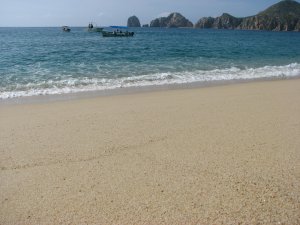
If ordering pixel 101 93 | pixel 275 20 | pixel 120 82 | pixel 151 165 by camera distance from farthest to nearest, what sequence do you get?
pixel 275 20 → pixel 120 82 → pixel 101 93 → pixel 151 165

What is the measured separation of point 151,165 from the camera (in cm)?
457

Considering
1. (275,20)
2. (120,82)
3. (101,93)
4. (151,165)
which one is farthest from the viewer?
(275,20)

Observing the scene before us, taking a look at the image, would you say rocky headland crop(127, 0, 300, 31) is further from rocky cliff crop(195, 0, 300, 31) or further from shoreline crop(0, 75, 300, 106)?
shoreline crop(0, 75, 300, 106)

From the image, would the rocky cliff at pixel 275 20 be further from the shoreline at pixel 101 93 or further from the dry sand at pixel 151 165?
the dry sand at pixel 151 165

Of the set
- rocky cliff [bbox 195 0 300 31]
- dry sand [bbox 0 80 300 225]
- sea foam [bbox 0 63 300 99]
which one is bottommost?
dry sand [bbox 0 80 300 225]

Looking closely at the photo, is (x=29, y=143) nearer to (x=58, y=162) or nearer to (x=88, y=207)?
(x=58, y=162)

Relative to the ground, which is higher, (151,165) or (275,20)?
(275,20)

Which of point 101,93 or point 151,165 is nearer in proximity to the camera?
point 151,165

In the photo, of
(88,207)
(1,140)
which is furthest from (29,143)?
(88,207)

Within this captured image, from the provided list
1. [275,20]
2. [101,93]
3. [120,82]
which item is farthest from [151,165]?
[275,20]

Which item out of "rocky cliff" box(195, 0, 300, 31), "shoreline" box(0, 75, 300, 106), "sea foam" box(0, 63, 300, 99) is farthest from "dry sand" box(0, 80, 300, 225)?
"rocky cliff" box(195, 0, 300, 31)

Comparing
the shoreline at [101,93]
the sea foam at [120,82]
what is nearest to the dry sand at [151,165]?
the shoreline at [101,93]

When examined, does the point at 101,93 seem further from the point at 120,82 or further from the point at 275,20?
the point at 275,20

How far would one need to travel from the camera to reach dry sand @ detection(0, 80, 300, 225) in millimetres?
3477
